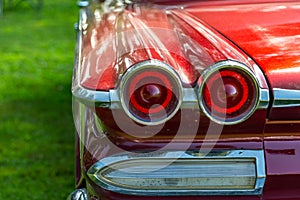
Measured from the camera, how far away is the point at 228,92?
2.08 meters

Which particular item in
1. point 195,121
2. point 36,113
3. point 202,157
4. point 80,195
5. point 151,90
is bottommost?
point 36,113

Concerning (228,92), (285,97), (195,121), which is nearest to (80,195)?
(195,121)

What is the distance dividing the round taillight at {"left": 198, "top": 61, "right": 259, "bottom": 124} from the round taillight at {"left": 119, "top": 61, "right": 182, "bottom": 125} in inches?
3.6

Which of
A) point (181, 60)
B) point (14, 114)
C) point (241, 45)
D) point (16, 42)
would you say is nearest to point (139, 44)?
point (181, 60)

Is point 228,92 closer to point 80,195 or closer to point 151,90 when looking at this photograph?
point 151,90

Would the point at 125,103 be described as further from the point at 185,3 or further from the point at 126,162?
the point at 185,3

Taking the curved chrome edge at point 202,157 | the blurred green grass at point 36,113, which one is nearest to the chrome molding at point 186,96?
the curved chrome edge at point 202,157

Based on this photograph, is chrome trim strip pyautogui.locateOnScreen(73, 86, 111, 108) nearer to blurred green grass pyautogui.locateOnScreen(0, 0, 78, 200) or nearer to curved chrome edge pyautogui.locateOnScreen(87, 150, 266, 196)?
curved chrome edge pyautogui.locateOnScreen(87, 150, 266, 196)

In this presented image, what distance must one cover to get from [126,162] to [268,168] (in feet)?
1.55

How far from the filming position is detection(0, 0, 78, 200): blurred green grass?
171 inches

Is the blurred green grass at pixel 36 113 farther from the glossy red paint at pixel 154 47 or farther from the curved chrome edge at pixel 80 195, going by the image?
the glossy red paint at pixel 154 47

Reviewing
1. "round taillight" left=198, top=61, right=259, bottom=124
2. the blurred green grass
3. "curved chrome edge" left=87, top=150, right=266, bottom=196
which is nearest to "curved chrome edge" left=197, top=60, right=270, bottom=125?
"round taillight" left=198, top=61, right=259, bottom=124

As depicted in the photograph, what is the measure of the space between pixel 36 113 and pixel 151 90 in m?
3.88

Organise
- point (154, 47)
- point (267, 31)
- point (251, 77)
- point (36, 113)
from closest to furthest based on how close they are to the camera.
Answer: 1. point (251, 77)
2. point (154, 47)
3. point (267, 31)
4. point (36, 113)
